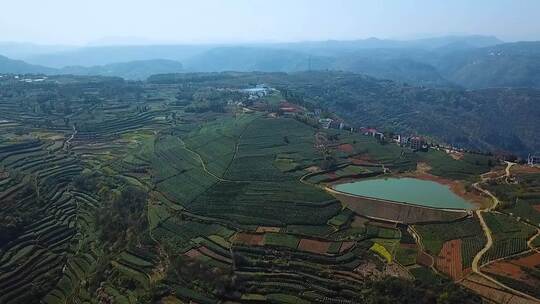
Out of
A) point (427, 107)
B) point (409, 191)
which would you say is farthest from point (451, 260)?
point (427, 107)

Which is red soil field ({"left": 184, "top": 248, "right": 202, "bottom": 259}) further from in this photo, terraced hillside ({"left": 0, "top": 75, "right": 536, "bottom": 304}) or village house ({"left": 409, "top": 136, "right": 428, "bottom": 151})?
village house ({"left": 409, "top": 136, "right": 428, "bottom": 151})

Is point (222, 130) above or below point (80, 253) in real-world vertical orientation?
above

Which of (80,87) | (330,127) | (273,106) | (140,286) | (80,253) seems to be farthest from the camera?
(80,87)

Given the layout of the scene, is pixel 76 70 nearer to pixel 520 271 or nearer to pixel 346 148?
pixel 346 148

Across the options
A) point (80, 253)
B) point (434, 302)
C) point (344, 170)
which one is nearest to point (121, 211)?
point (80, 253)

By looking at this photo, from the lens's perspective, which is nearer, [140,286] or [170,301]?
[170,301]

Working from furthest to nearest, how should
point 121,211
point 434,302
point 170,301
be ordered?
point 121,211
point 170,301
point 434,302

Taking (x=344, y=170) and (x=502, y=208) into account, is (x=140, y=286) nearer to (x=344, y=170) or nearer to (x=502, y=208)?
(x=344, y=170)

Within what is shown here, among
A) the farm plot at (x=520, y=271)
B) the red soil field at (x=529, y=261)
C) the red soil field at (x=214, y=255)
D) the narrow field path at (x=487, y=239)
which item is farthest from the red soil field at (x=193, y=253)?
the red soil field at (x=529, y=261)
